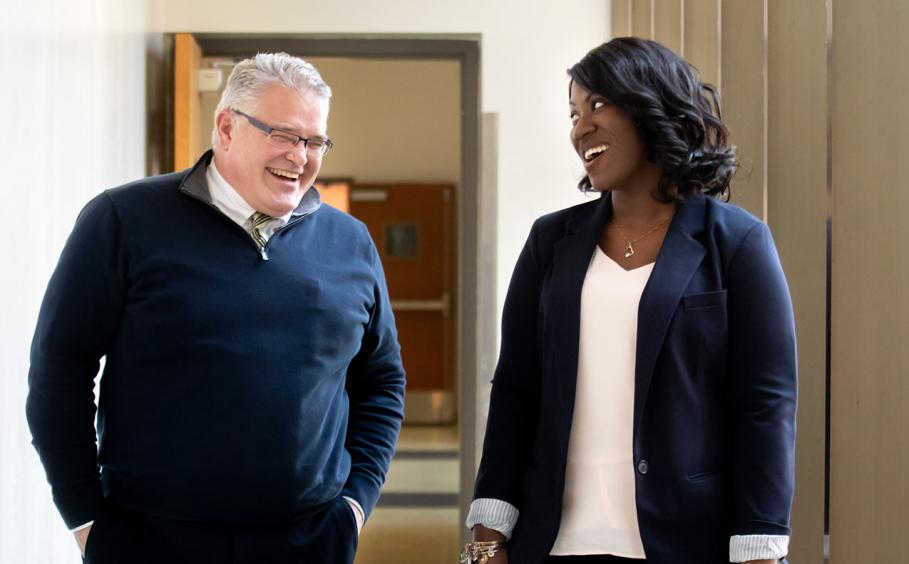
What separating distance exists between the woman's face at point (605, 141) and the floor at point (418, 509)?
3385 mm

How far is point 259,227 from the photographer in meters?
1.84

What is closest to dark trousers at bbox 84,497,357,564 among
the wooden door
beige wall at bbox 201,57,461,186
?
beige wall at bbox 201,57,461,186

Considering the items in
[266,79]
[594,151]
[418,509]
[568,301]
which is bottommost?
[418,509]

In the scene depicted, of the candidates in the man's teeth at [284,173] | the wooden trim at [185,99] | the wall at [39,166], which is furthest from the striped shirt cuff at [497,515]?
the wooden trim at [185,99]

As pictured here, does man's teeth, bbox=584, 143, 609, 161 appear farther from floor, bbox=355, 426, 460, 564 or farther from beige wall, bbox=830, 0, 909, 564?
floor, bbox=355, 426, 460, 564

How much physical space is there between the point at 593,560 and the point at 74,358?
909 millimetres

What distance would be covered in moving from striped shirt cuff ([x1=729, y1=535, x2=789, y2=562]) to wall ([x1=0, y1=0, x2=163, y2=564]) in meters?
1.57

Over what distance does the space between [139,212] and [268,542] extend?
0.61m

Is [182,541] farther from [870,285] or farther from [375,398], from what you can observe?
[870,285]

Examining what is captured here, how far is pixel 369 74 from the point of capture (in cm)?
951

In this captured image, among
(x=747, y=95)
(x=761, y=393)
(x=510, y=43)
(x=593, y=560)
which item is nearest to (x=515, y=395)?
(x=593, y=560)

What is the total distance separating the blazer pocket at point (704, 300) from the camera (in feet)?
4.92

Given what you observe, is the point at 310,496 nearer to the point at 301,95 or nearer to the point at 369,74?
the point at 301,95

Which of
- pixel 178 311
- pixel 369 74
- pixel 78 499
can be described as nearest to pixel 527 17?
pixel 178 311
